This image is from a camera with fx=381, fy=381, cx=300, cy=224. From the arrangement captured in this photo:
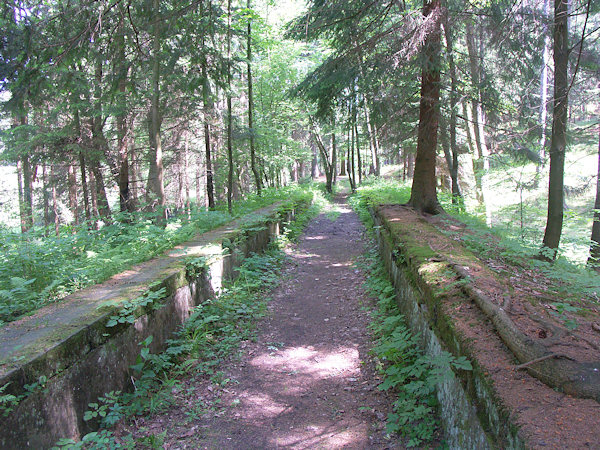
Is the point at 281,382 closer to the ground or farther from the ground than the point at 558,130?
closer to the ground

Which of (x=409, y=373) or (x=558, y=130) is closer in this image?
(x=409, y=373)

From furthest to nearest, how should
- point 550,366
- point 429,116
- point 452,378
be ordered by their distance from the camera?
point 429,116 → point 452,378 → point 550,366

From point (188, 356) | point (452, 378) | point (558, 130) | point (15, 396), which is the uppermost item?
point (558, 130)

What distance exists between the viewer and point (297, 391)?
4.15 meters

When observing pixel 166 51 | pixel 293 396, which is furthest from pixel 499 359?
pixel 166 51

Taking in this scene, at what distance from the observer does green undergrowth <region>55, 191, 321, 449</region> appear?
10.5 ft

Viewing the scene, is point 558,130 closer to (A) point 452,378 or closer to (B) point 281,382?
(A) point 452,378

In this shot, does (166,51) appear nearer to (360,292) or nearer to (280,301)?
(280,301)

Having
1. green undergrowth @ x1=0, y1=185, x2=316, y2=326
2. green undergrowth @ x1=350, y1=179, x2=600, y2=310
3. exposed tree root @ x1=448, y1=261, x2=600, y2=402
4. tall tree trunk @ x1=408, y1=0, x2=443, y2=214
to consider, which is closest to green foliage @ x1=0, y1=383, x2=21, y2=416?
green undergrowth @ x1=0, y1=185, x2=316, y2=326

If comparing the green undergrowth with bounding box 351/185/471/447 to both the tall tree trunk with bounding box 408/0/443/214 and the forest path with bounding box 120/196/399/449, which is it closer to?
the forest path with bounding box 120/196/399/449

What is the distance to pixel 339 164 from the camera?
58031 mm

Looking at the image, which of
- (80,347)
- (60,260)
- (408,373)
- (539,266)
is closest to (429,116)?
(539,266)

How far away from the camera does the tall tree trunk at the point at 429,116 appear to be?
8.06 meters

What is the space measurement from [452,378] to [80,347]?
2.99 meters
